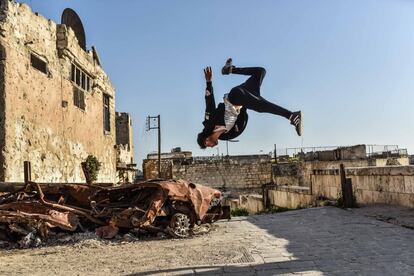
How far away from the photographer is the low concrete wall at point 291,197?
514 inches

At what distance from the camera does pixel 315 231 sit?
7223mm

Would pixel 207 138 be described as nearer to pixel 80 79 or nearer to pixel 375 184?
pixel 375 184

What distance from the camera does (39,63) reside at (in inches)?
491

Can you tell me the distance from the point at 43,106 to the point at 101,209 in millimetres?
6095

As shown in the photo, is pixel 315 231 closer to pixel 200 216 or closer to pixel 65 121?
pixel 200 216

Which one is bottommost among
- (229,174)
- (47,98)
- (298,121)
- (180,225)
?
(180,225)

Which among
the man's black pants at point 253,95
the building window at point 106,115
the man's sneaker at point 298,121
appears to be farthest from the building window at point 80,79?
the man's sneaker at point 298,121

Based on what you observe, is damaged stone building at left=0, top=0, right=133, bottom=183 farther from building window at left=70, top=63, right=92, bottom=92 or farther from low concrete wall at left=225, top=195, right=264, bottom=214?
low concrete wall at left=225, top=195, right=264, bottom=214

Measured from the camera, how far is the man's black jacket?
7.02 metres

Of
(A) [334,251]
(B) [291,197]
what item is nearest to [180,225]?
(A) [334,251]

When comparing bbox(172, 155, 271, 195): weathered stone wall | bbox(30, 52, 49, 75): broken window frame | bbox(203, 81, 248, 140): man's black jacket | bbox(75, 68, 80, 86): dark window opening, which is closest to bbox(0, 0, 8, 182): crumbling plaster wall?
bbox(30, 52, 49, 75): broken window frame

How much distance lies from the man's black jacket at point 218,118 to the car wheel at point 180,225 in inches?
62.4

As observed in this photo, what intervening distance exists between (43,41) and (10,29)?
2.13 m

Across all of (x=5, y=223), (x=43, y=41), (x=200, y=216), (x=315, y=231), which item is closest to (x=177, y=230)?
(x=200, y=216)
